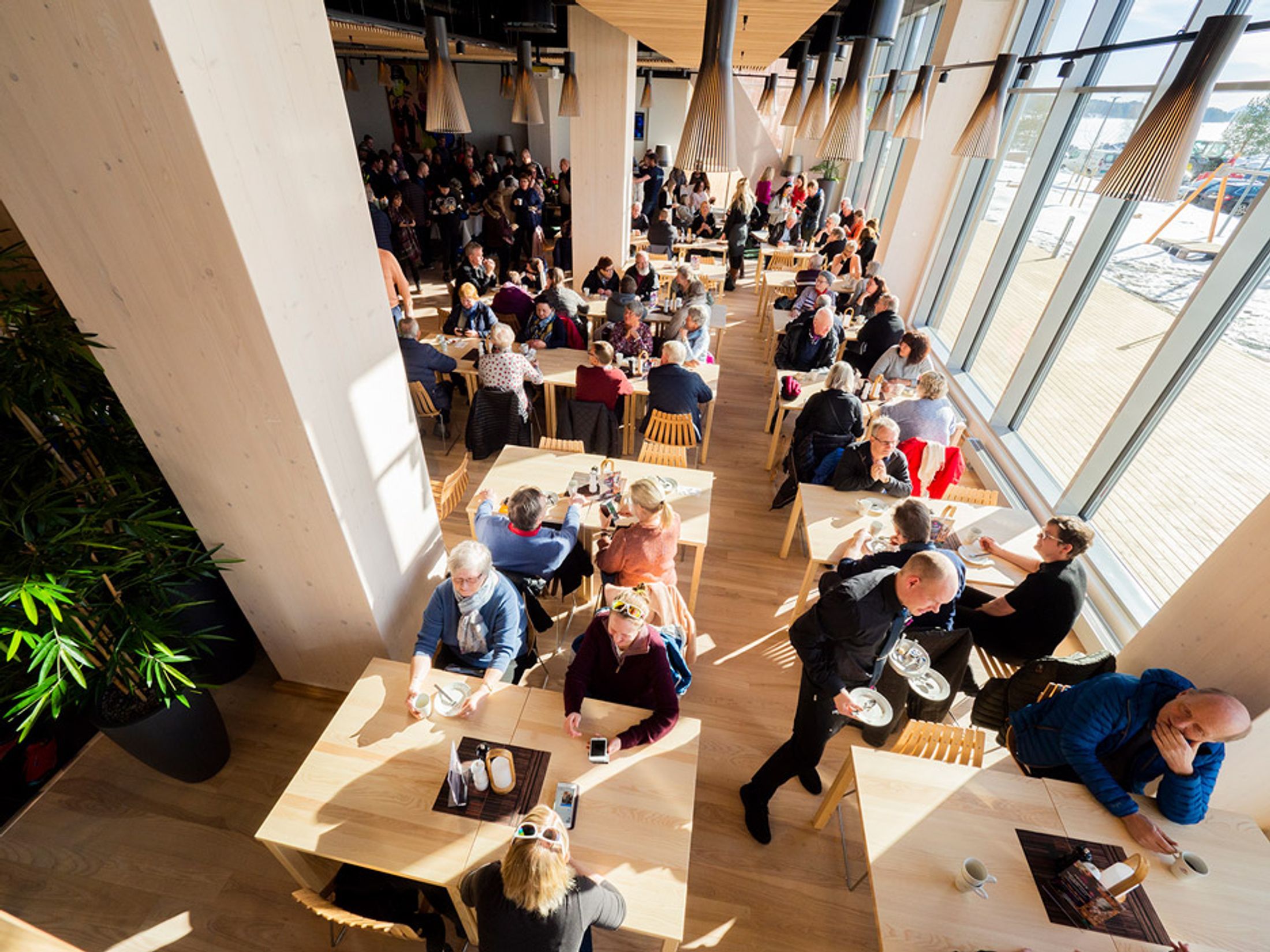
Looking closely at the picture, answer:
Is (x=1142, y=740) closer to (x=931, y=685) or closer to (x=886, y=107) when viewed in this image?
(x=931, y=685)

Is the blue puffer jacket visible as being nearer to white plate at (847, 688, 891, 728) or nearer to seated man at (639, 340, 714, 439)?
white plate at (847, 688, 891, 728)

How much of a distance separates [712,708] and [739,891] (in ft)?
3.25

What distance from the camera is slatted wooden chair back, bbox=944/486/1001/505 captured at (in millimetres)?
4172

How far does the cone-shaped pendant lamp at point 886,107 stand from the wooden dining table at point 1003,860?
4.46 m

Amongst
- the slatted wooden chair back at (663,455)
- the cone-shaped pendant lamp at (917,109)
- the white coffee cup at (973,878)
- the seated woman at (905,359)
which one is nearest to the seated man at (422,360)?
the slatted wooden chair back at (663,455)

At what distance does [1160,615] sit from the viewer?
9.93 feet

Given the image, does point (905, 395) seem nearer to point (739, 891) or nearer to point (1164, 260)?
point (1164, 260)

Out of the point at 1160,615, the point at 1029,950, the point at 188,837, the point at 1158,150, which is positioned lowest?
the point at 188,837

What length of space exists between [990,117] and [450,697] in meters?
4.85

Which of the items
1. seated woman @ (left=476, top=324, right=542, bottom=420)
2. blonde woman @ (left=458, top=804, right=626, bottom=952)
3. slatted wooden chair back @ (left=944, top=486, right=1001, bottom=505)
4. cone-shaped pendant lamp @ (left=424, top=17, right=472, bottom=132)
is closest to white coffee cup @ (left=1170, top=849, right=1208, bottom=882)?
blonde woman @ (left=458, top=804, right=626, bottom=952)

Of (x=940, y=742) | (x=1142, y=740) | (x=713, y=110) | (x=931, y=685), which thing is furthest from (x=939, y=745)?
(x=713, y=110)

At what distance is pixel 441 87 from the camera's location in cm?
373

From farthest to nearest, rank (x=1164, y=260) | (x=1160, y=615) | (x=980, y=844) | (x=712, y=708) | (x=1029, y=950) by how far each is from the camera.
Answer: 1. (x=1164, y=260)
2. (x=712, y=708)
3. (x=1160, y=615)
4. (x=980, y=844)
5. (x=1029, y=950)

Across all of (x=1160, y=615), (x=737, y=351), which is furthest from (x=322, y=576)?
(x=737, y=351)
